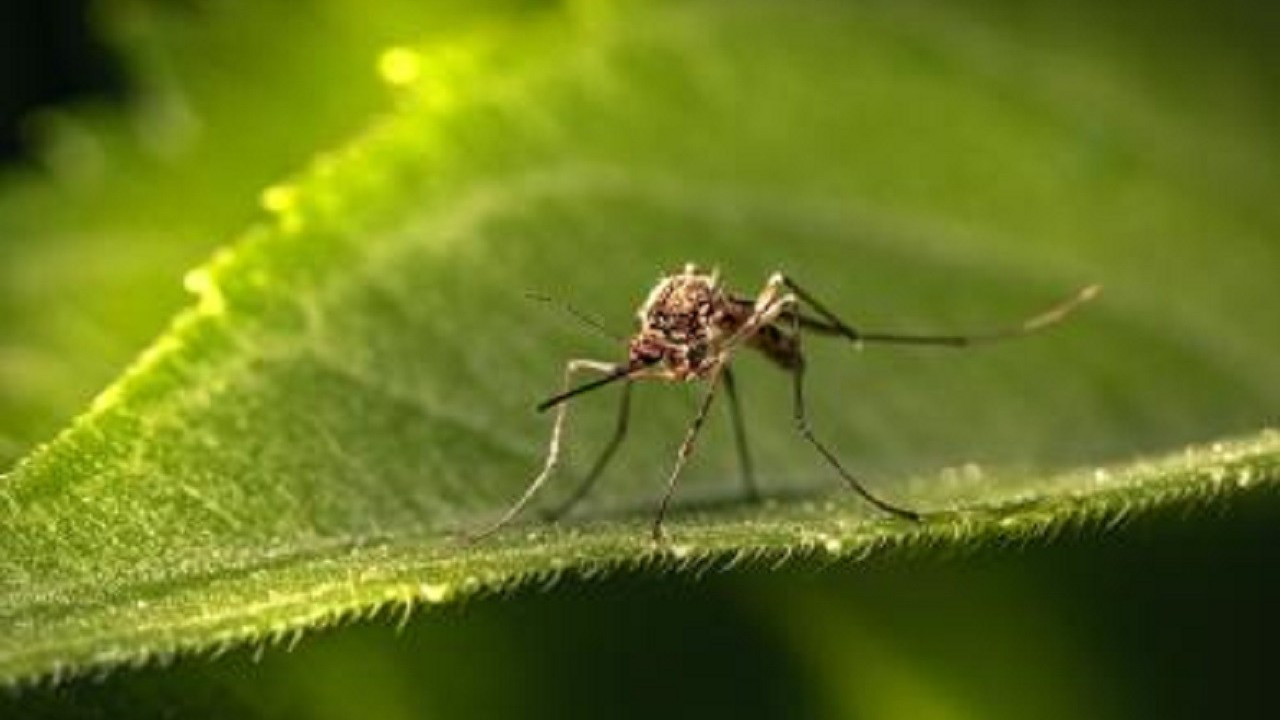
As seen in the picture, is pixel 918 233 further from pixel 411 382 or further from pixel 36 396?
pixel 36 396

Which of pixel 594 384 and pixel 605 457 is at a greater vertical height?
pixel 594 384

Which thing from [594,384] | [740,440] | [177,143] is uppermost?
[177,143]

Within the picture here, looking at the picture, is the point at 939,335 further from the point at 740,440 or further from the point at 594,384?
the point at 594,384

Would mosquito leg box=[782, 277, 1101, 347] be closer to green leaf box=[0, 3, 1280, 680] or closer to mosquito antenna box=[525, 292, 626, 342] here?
green leaf box=[0, 3, 1280, 680]

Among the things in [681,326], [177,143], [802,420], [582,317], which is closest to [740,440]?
[802,420]

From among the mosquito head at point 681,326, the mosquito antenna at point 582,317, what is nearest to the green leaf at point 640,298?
the mosquito antenna at point 582,317

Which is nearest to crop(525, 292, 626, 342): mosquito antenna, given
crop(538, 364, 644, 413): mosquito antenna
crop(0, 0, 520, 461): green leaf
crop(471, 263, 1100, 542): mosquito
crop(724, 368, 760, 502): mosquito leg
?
crop(471, 263, 1100, 542): mosquito
